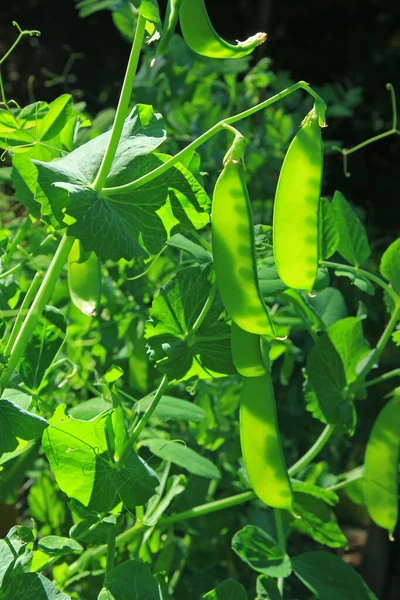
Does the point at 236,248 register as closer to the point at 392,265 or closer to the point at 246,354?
the point at 246,354

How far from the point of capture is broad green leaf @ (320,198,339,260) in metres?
0.57

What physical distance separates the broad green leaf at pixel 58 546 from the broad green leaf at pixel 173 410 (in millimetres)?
112

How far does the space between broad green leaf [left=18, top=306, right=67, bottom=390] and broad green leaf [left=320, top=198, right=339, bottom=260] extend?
195mm

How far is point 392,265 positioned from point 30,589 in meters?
0.33

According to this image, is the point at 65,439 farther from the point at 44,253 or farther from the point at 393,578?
the point at 393,578

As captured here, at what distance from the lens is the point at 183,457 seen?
59 centimetres

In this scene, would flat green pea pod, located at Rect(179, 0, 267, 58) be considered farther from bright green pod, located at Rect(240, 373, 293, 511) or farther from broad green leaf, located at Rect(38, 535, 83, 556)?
broad green leaf, located at Rect(38, 535, 83, 556)

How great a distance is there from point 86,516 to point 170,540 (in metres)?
0.25

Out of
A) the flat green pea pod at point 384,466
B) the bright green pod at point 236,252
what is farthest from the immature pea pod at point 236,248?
the flat green pea pod at point 384,466

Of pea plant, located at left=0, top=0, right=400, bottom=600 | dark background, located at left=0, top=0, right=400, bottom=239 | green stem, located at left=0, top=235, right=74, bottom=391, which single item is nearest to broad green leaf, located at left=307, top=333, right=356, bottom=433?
pea plant, located at left=0, top=0, right=400, bottom=600

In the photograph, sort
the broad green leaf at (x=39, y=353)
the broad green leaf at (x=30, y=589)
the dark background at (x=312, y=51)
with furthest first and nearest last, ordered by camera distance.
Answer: the dark background at (x=312, y=51) → the broad green leaf at (x=39, y=353) → the broad green leaf at (x=30, y=589)

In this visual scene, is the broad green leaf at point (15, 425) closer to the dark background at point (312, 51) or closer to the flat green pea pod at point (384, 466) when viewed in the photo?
the flat green pea pod at point (384, 466)

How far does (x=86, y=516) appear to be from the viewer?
1.59ft

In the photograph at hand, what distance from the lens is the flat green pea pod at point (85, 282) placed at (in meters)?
0.54
